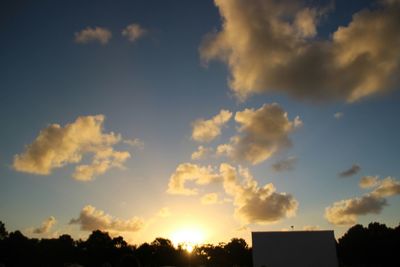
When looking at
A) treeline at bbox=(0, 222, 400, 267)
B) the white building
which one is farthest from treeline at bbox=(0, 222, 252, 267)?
the white building

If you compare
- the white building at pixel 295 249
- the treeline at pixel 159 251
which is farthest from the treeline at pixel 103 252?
the white building at pixel 295 249

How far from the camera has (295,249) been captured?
61344 millimetres

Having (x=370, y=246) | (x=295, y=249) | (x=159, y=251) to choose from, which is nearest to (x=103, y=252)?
(x=159, y=251)

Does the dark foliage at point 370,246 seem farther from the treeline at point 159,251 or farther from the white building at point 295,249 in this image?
the white building at point 295,249

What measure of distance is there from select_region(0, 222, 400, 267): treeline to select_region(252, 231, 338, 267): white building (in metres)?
27.1

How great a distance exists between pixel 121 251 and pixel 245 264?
3684 cm

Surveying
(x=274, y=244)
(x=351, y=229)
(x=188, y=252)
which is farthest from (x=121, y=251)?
(x=351, y=229)

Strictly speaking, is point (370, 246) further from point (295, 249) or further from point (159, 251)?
point (159, 251)

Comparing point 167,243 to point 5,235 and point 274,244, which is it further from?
point 274,244

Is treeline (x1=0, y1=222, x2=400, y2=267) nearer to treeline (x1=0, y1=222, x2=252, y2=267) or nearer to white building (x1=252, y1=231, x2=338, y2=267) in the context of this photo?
treeline (x1=0, y1=222, x2=252, y2=267)

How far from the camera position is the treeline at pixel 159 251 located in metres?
80.9

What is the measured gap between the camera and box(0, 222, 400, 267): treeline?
80938mm

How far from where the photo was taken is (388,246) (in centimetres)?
8050

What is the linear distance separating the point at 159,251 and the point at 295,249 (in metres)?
51.6
